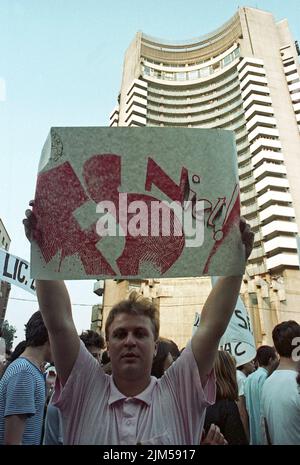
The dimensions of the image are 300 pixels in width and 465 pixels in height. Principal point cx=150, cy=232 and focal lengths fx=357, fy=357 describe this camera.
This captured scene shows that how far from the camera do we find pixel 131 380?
1.54 m

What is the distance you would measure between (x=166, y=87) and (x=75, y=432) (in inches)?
2496

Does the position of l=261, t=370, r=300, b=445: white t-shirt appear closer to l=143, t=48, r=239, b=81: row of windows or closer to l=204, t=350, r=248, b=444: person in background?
l=204, t=350, r=248, b=444: person in background

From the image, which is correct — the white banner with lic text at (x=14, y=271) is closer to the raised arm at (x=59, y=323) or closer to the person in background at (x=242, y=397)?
the person in background at (x=242, y=397)

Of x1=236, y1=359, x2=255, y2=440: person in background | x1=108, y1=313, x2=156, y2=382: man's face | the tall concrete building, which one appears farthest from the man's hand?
the tall concrete building

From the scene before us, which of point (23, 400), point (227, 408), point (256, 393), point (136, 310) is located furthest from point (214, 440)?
point (256, 393)

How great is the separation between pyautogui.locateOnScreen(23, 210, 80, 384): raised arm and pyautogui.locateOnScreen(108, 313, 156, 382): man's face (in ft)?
0.58

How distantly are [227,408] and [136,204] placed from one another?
172cm

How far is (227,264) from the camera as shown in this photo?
5.29 ft

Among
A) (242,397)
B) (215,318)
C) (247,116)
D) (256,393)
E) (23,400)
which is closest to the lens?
(215,318)

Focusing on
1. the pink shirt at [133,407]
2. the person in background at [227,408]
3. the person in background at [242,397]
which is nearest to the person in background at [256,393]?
the person in background at [242,397]

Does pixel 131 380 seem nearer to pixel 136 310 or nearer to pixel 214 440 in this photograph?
pixel 136 310

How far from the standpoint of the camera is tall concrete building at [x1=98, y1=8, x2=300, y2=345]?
115 ft

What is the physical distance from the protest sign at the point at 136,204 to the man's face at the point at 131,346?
22 cm
